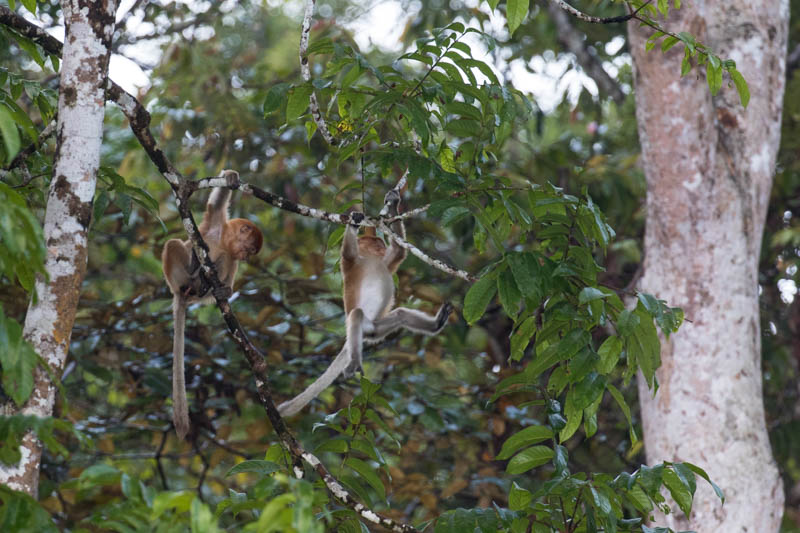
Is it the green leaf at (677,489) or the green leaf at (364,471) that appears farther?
the green leaf at (364,471)

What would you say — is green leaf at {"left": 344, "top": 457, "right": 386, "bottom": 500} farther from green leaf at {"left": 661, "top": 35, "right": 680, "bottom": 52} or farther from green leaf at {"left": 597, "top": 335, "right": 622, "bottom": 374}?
green leaf at {"left": 661, "top": 35, "right": 680, "bottom": 52}

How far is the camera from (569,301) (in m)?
2.82

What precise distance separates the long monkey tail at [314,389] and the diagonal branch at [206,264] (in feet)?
1.75

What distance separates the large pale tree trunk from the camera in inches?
184

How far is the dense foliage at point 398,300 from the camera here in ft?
8.36

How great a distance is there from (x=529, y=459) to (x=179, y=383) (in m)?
1.66

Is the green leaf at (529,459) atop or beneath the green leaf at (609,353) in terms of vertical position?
beneath

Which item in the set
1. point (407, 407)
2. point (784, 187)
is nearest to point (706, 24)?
point (784, 187)

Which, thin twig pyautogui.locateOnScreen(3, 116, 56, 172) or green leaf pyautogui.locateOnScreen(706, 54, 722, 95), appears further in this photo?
thin twig pyautogui.locateOnScreen(3, 116, 56, 172)

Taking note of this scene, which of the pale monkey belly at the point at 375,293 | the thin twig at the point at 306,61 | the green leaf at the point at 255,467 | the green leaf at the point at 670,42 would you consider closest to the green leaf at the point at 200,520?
the green leaf at the point at 255,467

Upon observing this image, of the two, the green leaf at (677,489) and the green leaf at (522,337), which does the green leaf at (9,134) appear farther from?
the green leaf at (677,489)

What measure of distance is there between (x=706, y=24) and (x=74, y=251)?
4164 millimetres

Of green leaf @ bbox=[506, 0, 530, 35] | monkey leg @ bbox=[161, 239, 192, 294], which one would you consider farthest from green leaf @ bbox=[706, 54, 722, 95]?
monkey leg @ bbox=[161, 239, 192, 294]

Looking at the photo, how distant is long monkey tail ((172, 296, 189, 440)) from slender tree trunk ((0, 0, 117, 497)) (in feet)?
3.84
